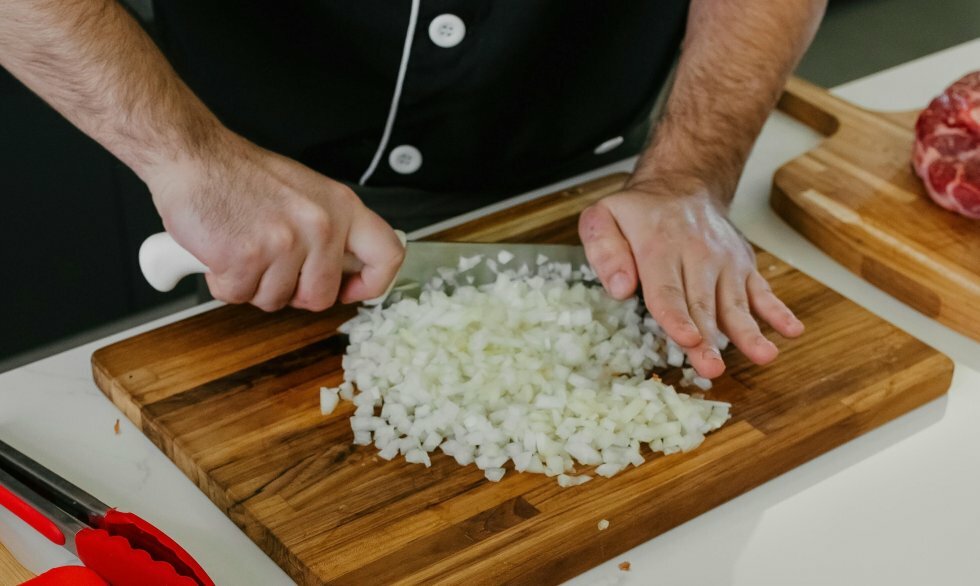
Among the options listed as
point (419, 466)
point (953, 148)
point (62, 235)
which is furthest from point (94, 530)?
point (62, 235)

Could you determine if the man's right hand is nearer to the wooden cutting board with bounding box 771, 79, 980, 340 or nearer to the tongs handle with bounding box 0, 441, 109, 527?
the tongs handle with bounding box 0, 441, 109, 527

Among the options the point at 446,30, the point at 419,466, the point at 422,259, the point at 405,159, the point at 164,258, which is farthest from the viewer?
the point at 405,159

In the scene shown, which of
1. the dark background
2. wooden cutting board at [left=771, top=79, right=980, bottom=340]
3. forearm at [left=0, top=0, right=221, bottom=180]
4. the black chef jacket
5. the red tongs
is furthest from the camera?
the dark background

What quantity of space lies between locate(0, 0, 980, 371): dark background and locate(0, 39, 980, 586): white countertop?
892 mm

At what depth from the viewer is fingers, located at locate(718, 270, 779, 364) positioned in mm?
1149

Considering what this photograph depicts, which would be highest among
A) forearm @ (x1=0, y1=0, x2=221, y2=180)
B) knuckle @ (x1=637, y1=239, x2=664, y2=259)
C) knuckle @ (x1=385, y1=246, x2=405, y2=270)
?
forearm @ (x1=0, y1=0, x2=221, y2=180)

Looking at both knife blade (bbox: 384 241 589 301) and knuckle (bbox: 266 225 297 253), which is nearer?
knuckle (bbox: 266 225 297 253)

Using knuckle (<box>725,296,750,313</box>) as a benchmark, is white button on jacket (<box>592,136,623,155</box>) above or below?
below

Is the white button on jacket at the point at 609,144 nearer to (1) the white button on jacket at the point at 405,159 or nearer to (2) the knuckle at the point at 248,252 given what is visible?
(1) the white button on jacket at the point at 405,159

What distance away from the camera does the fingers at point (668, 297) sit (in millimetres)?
1145

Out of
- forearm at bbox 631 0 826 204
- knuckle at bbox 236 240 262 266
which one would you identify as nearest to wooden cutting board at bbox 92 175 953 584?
knuckle at bbox 236 240 262 266

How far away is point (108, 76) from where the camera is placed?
44.0 inches

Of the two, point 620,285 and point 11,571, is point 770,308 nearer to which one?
point 620,285

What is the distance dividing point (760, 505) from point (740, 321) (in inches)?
8.2
